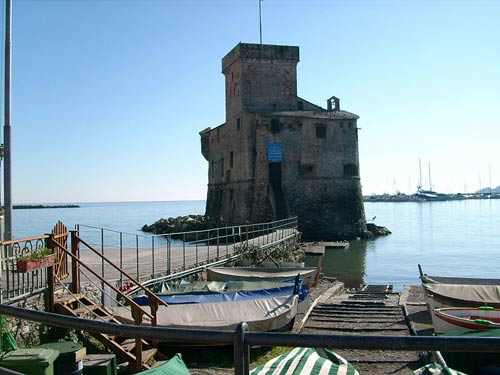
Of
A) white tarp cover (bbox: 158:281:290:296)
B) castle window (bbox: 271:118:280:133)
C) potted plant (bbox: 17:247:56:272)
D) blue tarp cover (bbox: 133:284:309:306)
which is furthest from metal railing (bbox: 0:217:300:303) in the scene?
castle window (bbox: 271:118:280:133)

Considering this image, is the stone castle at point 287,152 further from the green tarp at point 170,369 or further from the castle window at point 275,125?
the green tarp at point 170,369

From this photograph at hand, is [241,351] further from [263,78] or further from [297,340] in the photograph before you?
[263,78]

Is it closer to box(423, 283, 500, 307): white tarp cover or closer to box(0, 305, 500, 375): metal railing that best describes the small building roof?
box(423, 283, 500, 307): white tarp cover

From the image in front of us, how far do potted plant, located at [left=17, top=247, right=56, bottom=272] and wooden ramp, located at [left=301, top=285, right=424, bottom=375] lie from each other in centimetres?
554

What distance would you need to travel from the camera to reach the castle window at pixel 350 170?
49.5 metres

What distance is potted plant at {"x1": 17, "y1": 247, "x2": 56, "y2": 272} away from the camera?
8.01 m

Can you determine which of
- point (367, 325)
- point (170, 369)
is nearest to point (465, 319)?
point (367, 325)

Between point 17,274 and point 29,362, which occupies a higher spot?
point 17,274

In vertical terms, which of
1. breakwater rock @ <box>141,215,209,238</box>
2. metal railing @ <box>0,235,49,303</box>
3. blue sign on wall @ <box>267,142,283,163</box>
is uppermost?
blue sign on wall @ <box>267,142,283,163</box>

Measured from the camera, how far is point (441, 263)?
39344 mm

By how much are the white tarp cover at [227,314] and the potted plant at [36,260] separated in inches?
102

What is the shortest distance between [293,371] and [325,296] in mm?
12784

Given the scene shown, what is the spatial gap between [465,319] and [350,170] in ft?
130

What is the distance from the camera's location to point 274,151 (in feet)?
154
